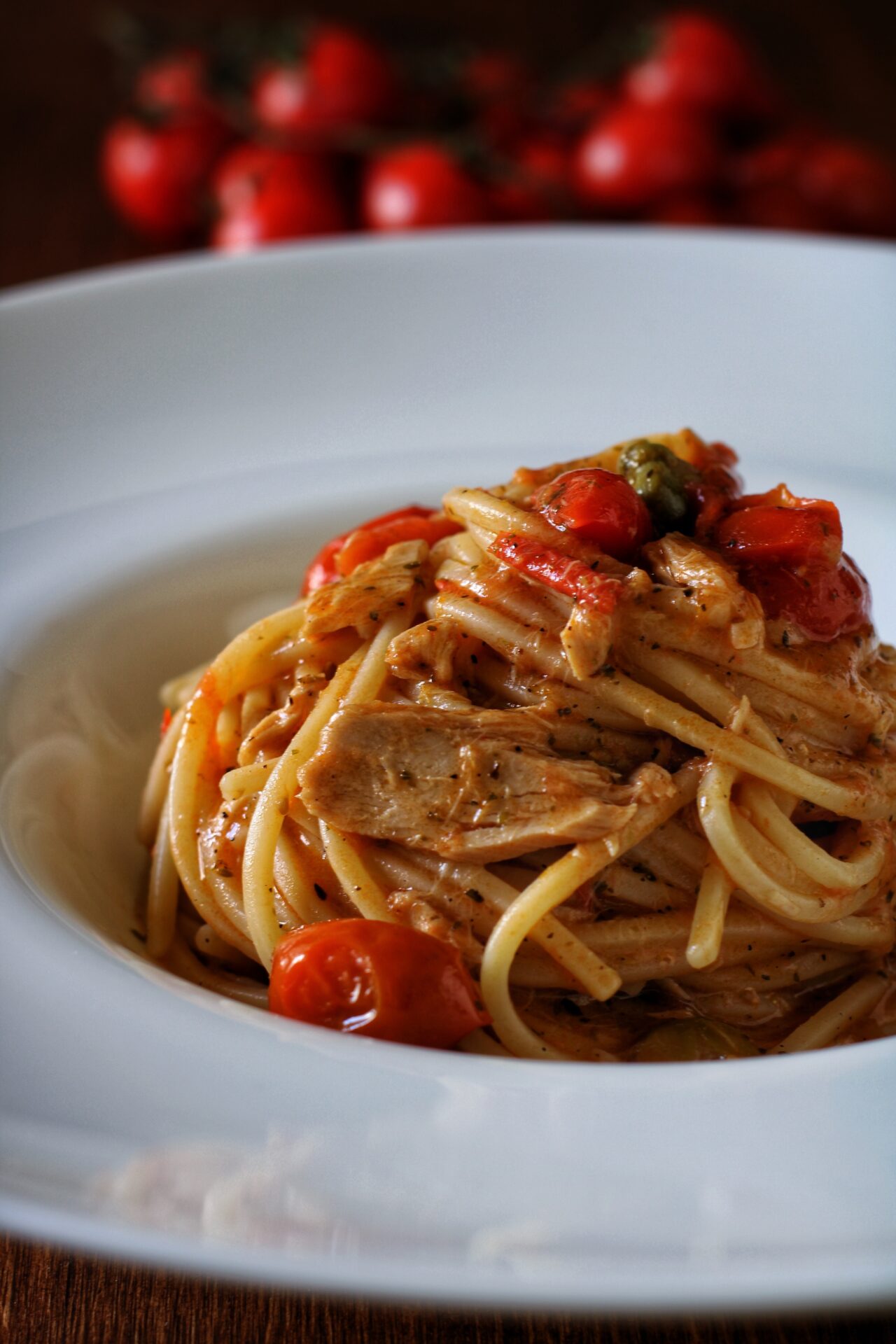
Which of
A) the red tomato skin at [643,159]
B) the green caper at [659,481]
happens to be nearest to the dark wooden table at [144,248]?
the green caper at [659,481]

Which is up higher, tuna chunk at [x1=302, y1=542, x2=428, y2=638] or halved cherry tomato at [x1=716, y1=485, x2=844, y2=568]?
halved cherry tomato at [x1=716, y1=485, x2=844, y2=568]

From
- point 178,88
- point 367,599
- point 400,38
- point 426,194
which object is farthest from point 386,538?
point 400,38

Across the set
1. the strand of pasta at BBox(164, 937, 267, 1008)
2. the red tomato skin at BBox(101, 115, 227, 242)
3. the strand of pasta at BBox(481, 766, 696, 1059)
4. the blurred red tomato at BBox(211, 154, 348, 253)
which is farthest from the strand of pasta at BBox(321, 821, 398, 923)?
the red tomato skin at BBox(101, 115, 227, 242)

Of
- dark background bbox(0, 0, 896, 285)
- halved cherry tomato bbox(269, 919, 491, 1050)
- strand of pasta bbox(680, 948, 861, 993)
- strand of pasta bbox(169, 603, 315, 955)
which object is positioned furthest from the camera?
dark background bbox(0, 0, 896, 285)

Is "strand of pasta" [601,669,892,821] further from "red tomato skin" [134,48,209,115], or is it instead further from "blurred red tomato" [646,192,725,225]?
"red tomato skin" [134,48,209,115]

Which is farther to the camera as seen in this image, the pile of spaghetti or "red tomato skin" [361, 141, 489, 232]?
"red tomato skin" [361, 141, 489, 232]

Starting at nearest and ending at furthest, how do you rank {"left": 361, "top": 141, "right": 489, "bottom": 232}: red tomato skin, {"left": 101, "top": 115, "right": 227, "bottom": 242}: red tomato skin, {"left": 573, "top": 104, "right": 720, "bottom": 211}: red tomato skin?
{"left": 361, "top": 141, "right": 489, "bottom": 232}: red tomato skin
{"left": 573, "top": 104, "right": 720, "bottom": 211}: red tomato skin
{"left": 101, "top": 115, "right": 227, "bottom": 242}: red tomato skin

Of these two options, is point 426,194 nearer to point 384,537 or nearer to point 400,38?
point 400,38
